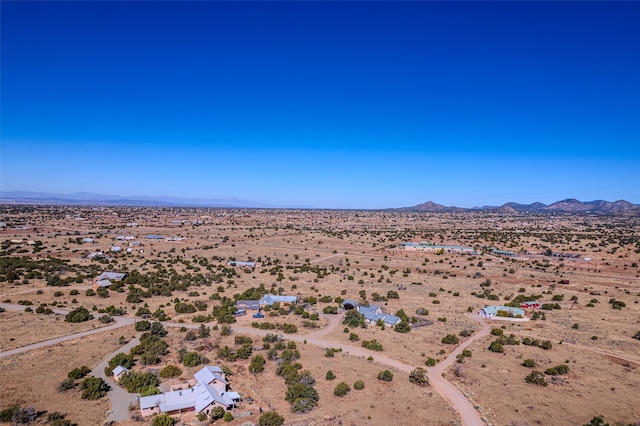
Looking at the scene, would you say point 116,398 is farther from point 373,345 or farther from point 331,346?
point 373,345

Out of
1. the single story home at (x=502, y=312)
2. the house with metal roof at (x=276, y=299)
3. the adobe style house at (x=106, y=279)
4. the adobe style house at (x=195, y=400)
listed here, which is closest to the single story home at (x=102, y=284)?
the adobe style house at (x=106, y=279)

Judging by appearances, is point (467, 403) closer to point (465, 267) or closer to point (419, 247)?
point (465, 267)

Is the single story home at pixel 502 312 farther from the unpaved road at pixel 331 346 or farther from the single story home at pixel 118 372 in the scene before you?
the single story home at pixel 118 372

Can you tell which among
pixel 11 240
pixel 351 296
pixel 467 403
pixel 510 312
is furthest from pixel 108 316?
pixel 11 240

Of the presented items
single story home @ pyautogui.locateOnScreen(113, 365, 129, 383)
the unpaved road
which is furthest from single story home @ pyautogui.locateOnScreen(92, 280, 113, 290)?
single story home @ pyautogui.locateOnScreen(113, 365, 129, 383)

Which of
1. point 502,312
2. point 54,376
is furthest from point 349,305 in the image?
point 54,376

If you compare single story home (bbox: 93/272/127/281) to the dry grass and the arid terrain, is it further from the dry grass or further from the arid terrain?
the dry grass
